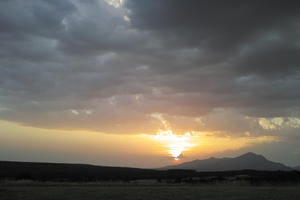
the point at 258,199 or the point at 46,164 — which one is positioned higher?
the point at 46,164

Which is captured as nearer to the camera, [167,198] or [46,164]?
[167,198]

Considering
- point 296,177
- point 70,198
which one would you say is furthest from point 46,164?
point 70,198

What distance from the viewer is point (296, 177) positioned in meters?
76.2

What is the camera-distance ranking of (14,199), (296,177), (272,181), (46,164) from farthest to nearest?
(46,164)
(296,177)
(272,181)
(14,199)

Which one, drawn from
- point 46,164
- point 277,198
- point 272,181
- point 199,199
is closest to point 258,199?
point 277,198

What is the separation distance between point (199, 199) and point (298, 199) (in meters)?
9.20

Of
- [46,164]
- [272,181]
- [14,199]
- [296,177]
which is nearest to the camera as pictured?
[14,199]

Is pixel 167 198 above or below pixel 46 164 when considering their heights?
below

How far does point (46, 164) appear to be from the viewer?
158500mm

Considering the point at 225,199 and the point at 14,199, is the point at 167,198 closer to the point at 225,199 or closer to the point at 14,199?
the point at 225,199

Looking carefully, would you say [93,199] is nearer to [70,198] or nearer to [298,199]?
[70,198]

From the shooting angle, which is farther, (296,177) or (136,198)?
(296,177)

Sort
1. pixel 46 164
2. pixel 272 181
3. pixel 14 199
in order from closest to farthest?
1. pixel 14 199
2. pixel 272 181
3. pixel 46 164

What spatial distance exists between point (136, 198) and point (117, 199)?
5.81 ft
